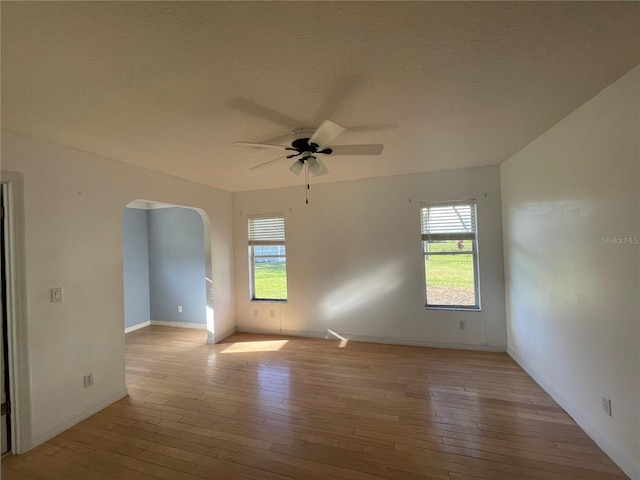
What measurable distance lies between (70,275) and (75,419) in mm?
1336

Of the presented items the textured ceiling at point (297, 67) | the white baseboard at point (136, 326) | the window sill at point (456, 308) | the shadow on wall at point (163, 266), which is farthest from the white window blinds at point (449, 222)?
the white baseboard at point (136, 326)

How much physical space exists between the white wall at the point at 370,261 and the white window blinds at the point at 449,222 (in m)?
0.12

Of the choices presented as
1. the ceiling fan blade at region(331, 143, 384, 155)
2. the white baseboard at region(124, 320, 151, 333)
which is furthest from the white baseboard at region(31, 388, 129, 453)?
the ceiling fan blade at region(331, 143, 384, 155)

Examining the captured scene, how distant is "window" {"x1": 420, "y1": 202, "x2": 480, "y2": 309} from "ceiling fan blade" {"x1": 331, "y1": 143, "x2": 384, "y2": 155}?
183 centimetres

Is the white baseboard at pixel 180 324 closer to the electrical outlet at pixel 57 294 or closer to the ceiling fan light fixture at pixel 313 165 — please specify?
the electrical outlet at pixel 57 294

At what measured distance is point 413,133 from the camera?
7.79 ft

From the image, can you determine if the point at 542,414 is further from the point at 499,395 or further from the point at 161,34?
the point at 161,34

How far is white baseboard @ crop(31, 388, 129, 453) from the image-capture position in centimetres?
212

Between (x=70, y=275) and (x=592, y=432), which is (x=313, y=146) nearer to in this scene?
(x=70, y=275)

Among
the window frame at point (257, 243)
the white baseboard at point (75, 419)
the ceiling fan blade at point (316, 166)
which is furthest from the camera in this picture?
the window frame at point (257, 243)

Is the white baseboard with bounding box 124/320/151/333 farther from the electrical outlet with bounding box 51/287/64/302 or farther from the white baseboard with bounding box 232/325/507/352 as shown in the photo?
the electrical outlet with bounding box 51/287/64/302

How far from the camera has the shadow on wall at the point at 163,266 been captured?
202 inches

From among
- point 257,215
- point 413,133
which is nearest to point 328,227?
point 257,215

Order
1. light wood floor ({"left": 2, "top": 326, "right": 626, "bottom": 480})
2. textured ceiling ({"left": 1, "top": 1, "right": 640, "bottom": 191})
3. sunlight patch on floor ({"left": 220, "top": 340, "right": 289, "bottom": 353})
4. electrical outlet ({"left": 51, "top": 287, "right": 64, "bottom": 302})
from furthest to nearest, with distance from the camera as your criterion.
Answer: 1. sunlight patch on floor ({"left": 220, "top": 340, "right": 289, "bottom": 353})
2. electrical outlet ({"left": 51, "top": 287, "right": 64, "bottom": 302})
3. light wood floor ({"left": 2, "top": 326, "right": 626, "bottom": 480})
4. textured ceiling ({"left": 1, "top": 1, "right": 640, "bottom": 191})
